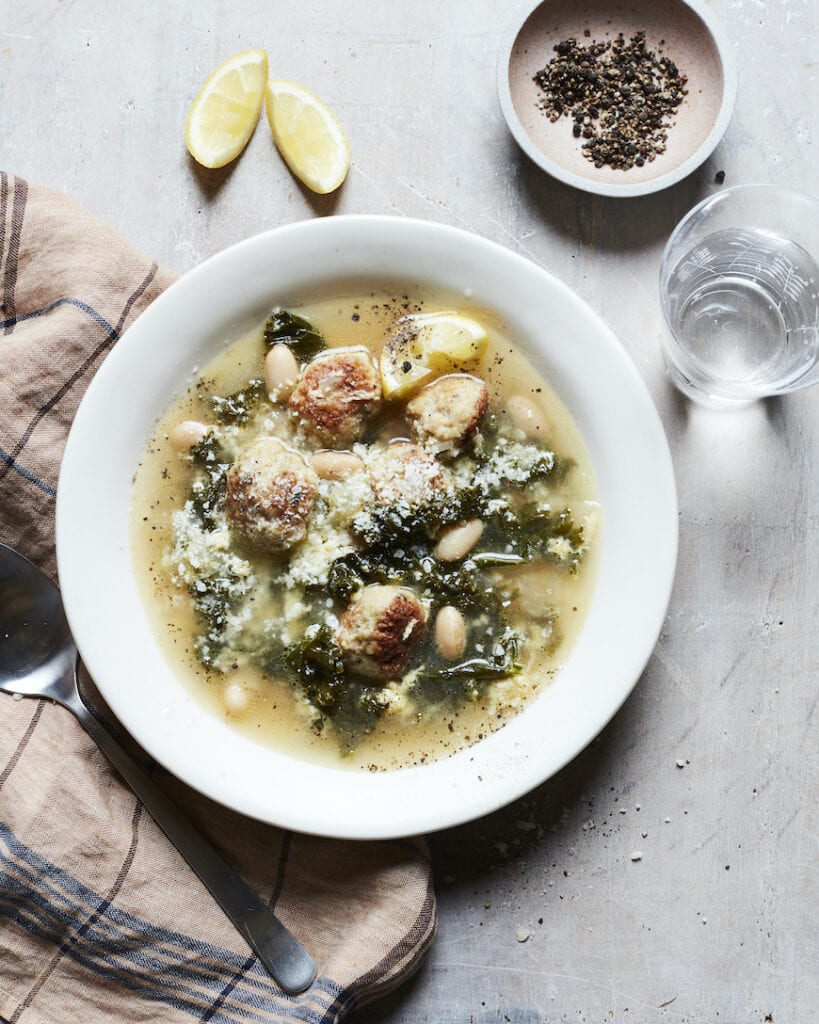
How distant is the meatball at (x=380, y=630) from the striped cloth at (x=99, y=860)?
0.61 metres

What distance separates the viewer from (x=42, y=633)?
9.37 feet

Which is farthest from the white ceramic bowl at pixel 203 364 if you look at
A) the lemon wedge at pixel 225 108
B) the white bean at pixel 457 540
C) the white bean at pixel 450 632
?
the lemon wedge at pixel 225 108

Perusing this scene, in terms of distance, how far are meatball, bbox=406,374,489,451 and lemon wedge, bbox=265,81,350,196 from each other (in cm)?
81

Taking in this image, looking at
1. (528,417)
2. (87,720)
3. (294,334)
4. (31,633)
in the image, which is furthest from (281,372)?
Result: (87,720)

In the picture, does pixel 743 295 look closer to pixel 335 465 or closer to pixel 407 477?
pixel 407 477

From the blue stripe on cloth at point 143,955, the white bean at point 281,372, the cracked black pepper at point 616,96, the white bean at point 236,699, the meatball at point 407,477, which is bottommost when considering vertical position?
the blue stripe on cloth at point 143,955

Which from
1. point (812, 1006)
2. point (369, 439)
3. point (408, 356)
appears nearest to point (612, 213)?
point (408, 356)

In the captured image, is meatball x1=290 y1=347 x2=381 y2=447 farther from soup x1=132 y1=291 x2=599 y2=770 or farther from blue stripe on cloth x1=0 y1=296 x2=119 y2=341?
blue stripe on cloth x1=0 y1=296 x2=119 y2=341

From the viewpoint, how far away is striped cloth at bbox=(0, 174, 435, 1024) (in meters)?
2.75

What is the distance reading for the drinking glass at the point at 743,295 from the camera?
2881 mm

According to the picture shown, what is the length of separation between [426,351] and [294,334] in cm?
42

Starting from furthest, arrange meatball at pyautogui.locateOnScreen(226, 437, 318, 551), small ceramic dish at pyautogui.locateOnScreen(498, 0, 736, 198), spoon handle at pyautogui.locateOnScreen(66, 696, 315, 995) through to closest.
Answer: small ceramic dish at pyautogui.locateOnScreen(498, 0, 736, 198)
spoon handle at pyautogui.locateOnScreen(66, 696, 315, 995)
meatball at pyautogui.locateOnScreen(226, 437, 318, 551)

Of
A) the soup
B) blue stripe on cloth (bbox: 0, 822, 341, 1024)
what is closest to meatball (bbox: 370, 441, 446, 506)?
the soup

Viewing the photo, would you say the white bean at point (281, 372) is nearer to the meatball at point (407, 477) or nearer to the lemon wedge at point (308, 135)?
the meatball at point (407, 477)
